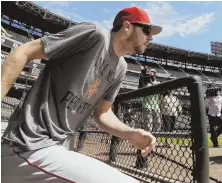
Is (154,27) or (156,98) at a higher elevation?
(154,27)

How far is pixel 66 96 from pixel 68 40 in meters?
0.30

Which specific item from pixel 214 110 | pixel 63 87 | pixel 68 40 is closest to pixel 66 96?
pixel 63 87

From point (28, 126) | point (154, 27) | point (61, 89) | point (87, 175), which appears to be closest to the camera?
point (87, 175)

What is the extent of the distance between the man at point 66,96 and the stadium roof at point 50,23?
1124 inches

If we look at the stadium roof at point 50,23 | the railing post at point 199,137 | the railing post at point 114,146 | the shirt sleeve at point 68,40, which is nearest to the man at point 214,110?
the railing post at point 114,146

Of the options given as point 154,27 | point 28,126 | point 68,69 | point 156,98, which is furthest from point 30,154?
point 156,98

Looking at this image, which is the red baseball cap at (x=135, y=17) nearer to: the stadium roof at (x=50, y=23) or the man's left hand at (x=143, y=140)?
the man's left hand at (x=143, y=140)

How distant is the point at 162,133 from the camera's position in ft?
8.81

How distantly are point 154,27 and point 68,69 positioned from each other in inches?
24.3

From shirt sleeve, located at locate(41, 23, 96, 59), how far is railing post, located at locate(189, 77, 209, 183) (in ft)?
2.63

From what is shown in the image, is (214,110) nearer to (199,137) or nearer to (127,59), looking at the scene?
(199,137)

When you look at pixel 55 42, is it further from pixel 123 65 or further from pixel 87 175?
pixel 87 175

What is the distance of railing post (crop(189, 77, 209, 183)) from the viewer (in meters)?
1.65

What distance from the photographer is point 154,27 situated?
1.66m
